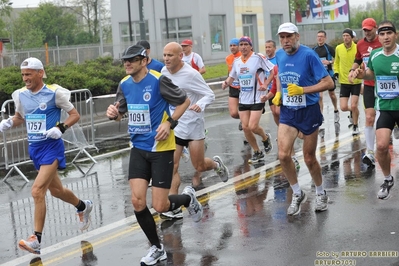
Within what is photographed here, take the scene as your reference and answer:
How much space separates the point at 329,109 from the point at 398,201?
36.2ft

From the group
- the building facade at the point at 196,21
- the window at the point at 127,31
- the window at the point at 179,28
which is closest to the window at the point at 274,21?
the building facade at the point at 196,21

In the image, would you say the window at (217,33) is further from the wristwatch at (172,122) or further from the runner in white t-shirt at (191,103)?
the wristwatch at (172,122)

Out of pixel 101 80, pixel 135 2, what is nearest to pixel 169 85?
pixel 101 80

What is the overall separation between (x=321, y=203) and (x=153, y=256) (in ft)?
8.14

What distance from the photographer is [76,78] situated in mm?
20719

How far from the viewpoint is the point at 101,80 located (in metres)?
21.1

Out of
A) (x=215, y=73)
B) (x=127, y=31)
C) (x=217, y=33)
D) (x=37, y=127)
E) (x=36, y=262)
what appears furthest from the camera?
(x=127, y=31)

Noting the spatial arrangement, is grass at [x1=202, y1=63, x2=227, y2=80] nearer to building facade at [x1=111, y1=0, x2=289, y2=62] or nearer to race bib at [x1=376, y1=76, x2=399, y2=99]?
building facade at [x1=111, y1=0, x2=289, y2=62]

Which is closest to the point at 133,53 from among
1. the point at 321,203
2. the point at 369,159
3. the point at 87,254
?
the point at 87,254

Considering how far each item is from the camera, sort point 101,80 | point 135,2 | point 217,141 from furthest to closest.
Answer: point 135,2 → point 101,80 → point 217,141

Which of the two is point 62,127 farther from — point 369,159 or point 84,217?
point 369,159

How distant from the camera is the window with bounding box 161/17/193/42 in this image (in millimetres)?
51062

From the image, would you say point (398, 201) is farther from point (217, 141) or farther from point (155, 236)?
point (217, 141)

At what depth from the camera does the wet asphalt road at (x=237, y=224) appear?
721 centimetres
